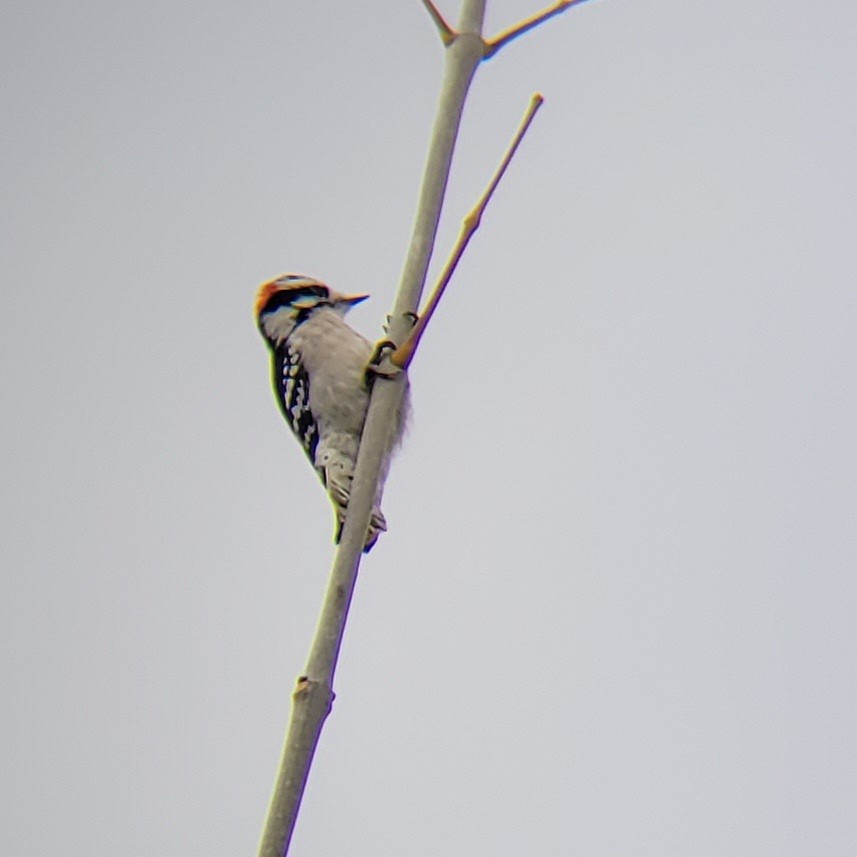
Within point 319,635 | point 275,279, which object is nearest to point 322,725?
point 319,635

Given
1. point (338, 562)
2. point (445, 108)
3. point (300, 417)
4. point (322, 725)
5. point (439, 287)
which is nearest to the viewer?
point (322, 725)

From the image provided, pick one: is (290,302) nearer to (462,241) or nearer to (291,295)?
(291,295)

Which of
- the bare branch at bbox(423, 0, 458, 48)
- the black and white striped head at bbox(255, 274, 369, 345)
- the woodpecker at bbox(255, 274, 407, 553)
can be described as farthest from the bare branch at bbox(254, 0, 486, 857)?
the black and white striped head at bbox(255, 274, 369, 345)

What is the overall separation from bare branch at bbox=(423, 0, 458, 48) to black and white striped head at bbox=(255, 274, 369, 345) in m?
3.07

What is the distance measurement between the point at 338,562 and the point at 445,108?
1.03 meters

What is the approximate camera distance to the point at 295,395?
5633 millimetres

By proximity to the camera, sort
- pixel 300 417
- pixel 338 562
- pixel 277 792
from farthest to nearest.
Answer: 1. pixel 300 417
2. pixel 338 562
3. pixel 277 792

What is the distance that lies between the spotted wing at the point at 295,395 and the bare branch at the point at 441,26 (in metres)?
2.62

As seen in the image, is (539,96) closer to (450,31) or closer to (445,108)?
(445,108)

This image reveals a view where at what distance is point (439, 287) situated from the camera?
2.52 metres

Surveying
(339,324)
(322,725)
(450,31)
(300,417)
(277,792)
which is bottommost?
(277,792)

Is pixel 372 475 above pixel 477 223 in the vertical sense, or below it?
below

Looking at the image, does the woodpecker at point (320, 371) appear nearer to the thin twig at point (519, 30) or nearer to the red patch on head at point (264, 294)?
the red patch on head at point (264, 294)

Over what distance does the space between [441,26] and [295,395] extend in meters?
2.87
